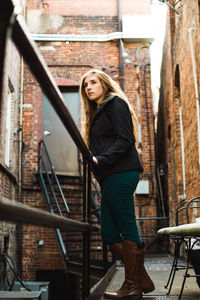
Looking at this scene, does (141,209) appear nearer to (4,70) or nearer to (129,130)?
(129,130)

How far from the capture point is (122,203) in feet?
7.83

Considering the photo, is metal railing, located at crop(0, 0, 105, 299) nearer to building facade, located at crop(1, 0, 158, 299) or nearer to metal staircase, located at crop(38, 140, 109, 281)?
metal staircase, located at crop(38, 140, 109, 281)

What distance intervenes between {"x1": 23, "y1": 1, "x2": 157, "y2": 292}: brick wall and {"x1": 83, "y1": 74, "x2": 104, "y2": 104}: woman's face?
23.4 ft

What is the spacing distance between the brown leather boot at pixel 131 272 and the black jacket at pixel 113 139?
45 cm

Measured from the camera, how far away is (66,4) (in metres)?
10.8

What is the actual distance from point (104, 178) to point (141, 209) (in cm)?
728

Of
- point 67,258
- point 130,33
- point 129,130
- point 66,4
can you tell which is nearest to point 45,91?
point 129,130

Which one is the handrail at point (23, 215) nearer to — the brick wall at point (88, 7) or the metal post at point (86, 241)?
the metal post at point (86, 241)

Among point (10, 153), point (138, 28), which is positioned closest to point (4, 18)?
point (10, 153)

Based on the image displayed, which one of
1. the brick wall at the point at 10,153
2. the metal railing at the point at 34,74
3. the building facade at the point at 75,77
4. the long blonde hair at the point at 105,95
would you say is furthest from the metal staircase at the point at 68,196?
the metal railing at the point at 34,74

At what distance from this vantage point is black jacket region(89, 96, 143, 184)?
94.7 inches

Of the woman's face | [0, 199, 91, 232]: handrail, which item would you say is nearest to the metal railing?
[0, 199, 91, 232]: handrail

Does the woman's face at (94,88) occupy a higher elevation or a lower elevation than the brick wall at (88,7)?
lower

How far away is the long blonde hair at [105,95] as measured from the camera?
264 centimetres
